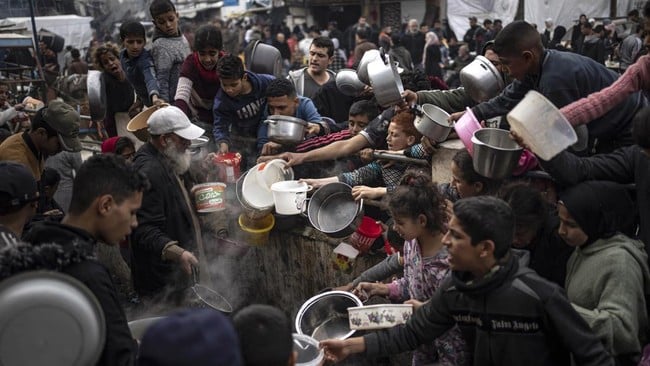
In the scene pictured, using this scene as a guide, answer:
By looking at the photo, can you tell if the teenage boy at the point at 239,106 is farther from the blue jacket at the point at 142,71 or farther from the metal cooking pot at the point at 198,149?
the blue jacket at the point at 142,71

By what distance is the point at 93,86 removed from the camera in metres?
6.53

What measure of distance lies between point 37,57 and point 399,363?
37.3 feet

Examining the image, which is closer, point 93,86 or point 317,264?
point 317,264

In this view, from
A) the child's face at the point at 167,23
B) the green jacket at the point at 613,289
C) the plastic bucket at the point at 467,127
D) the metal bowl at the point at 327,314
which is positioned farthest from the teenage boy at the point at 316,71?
the green jacket at the point at 613,289

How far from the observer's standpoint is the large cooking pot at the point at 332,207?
14.8 ft

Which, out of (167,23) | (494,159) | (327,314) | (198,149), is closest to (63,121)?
(198,149)

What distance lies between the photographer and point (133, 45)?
646cm

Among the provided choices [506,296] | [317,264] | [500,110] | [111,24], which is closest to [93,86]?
[317,264]

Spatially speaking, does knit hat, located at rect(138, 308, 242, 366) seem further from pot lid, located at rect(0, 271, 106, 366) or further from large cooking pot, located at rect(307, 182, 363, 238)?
large cooking pot, located at rect(307, 182, 363, 238)

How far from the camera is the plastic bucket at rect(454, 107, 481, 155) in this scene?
3625mm

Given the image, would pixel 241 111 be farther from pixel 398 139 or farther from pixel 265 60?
pixel 398 139

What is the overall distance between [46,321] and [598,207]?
250 centimetres

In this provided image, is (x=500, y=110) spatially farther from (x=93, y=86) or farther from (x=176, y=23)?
(x=93, y=86)

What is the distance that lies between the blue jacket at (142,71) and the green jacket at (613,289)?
492cm
